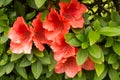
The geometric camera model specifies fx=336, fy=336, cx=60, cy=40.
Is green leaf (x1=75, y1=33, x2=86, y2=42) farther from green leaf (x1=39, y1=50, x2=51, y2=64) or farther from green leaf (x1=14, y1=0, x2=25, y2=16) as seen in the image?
green leaf (x1=14, y1=0, x2=25, y2=16)

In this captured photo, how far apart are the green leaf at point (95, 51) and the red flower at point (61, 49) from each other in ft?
0.39

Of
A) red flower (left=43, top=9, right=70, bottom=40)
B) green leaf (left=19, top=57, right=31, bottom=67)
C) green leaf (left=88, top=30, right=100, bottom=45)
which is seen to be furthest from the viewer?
green leaf (left=19, top=57, right=31, bottom=67)

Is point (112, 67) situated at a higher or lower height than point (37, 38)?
lower

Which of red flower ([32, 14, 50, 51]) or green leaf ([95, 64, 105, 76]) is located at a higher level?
red flower ([32, 14, 50, 51])

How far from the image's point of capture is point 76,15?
7.71 feet

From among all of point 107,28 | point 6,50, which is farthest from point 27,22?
point 107,28

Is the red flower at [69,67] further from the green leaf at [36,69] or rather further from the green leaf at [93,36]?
the green leaf at [93,36]

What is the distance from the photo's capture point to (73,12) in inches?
93.4

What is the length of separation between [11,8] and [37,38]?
380 mm

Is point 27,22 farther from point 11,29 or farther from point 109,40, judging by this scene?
point 109,40

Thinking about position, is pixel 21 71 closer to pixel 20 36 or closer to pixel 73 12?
pixel 20 36

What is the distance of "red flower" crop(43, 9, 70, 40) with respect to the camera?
2.30 m

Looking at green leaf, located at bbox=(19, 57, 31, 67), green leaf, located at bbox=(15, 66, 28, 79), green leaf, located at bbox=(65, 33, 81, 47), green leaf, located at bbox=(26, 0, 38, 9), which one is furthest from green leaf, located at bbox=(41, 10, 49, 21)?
green leaf, located at bbox=(15, 66, 28, 79)

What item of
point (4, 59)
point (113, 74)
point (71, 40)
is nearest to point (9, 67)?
point (4, 59)
